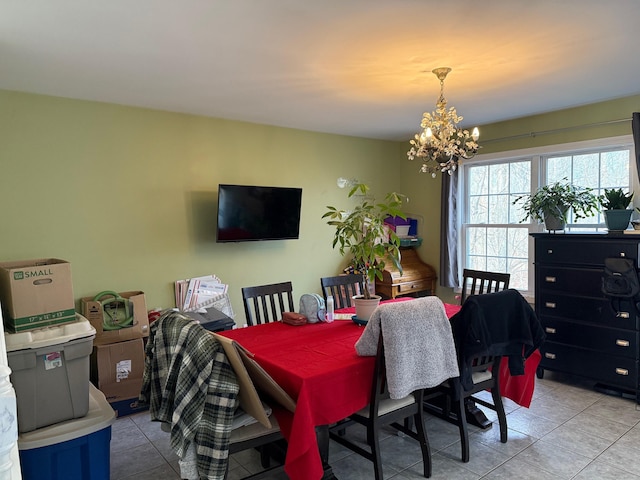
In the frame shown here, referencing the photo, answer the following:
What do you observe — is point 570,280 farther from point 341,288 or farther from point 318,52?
point 318,52

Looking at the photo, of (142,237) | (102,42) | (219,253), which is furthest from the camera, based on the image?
(219,253)

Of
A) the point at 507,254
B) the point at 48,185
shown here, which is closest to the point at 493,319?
the point at 507,254

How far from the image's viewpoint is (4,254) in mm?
3268

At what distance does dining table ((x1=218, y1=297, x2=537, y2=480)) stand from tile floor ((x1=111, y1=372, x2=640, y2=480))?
1.76 ft

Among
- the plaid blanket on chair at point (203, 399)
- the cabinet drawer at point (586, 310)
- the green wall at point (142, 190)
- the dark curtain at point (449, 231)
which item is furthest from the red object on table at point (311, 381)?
the dark curtain at point (449, 231)

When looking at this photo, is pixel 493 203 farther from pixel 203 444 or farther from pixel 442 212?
pixel 203 444

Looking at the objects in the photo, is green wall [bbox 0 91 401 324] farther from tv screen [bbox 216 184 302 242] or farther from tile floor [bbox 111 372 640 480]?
tile floor [bbox 111 372 640 480]

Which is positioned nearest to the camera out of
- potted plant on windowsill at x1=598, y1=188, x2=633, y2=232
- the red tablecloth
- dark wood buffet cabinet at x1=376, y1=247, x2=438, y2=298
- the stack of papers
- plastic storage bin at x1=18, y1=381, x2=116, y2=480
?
plastic storage bin at x1=18, y1=381, x2=116, y2=480

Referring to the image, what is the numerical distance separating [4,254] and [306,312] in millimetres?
2311

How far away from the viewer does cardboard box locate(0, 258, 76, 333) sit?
6.70 ft

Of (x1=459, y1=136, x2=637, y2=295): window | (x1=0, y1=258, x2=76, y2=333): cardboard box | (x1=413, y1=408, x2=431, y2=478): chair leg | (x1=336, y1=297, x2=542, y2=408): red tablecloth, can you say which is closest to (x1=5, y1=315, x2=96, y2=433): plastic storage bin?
(x1=0, y1=258, x2=76, y2=333): cardboard box

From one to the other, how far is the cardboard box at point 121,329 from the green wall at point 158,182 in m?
0.25

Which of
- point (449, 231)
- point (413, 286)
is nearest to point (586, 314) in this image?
point (449, 231)

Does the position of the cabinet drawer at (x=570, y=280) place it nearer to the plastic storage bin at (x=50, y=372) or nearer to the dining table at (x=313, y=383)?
the dining table at (x=313, y=383)
